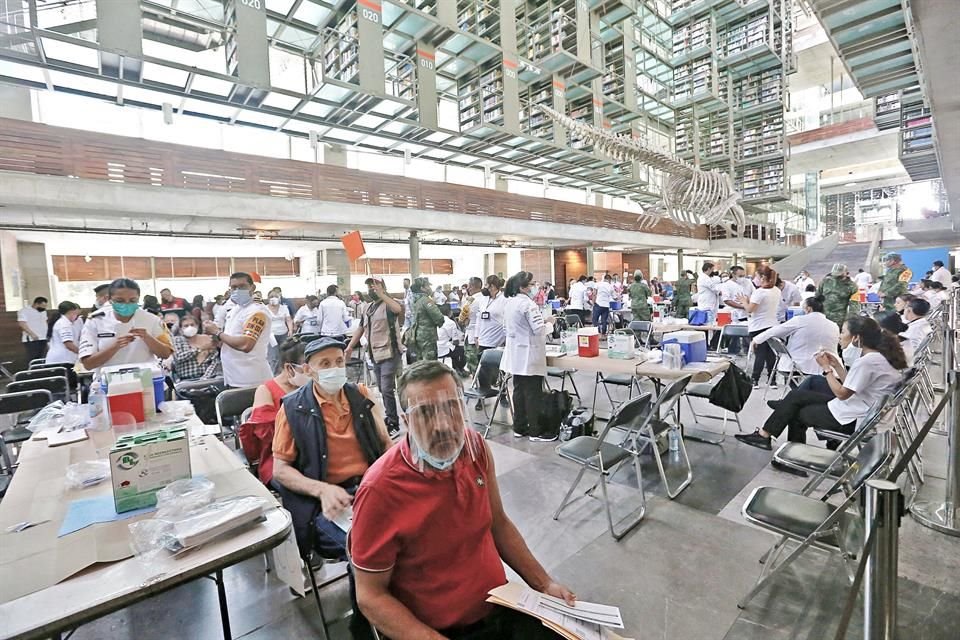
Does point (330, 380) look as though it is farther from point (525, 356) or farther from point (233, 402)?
point (525, 356)

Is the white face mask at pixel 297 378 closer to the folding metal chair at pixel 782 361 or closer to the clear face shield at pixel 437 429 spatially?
the clear face shield at pixel 437 429

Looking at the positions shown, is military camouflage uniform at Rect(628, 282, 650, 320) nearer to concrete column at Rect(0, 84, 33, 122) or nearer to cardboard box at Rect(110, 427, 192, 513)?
cardboard box at Rect(110, 427, 192, 513)

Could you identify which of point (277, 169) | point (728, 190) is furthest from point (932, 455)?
point (277, 169)

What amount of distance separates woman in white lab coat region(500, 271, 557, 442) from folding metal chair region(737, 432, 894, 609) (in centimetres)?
207

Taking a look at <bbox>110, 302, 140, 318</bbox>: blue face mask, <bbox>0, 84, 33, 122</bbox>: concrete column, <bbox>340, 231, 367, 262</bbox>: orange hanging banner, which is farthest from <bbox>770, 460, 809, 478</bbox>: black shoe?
<bbox>0, 84, 33, 122</bbox>: concrete column

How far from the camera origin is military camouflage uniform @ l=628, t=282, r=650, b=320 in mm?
8562

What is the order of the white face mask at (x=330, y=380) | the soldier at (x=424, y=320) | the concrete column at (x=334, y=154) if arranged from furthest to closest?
1. the concrete column at (x=334, y=154)
2. the soldier at (x=424, y=320)
3. the white face mask at (x=330, y=380)

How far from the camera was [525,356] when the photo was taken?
392 cm

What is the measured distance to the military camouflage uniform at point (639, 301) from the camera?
28.1 ft

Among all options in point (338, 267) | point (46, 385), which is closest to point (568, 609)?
point (46, 385)

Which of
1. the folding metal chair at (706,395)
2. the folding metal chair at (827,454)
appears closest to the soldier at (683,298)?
the folding metal chair at (706,395)

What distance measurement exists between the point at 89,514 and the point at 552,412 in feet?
10.6

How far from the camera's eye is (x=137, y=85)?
6.81 m

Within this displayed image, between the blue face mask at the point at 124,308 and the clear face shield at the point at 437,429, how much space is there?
9.11ft
